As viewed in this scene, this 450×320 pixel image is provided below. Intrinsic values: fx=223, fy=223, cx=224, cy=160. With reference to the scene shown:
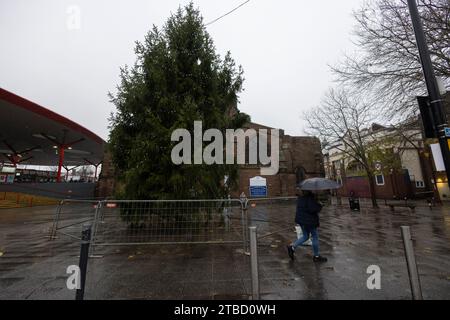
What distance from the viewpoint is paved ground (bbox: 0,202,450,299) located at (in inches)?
141

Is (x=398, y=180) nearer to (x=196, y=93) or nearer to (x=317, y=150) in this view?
(x=317, y=150)

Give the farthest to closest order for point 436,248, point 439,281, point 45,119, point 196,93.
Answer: point 45,119, point 196,93, point 436,248, point 439,281

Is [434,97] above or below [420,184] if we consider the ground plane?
above

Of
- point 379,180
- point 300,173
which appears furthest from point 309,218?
point 379,180

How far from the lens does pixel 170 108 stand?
824 cm

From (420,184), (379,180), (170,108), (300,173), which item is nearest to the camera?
(170,108)

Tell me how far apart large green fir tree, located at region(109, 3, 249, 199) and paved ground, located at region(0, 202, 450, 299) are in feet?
7.35

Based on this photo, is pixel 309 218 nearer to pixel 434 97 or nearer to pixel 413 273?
pixel 413 273

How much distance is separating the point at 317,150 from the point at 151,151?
88.5 ft

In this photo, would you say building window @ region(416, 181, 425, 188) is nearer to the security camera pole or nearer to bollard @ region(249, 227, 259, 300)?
the security camera pole

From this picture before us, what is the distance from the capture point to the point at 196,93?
8.91 metres

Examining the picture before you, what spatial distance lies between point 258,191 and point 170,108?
63.7 feet

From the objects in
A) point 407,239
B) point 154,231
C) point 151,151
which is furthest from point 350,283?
point 151,151
